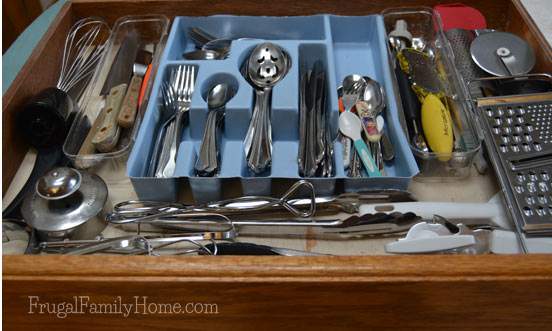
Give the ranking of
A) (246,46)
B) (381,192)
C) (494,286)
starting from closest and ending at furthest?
(494,286)
(381,192)
(246,46)

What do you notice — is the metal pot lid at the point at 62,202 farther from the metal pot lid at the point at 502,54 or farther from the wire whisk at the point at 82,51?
the metal pot lid at the point at 502,54

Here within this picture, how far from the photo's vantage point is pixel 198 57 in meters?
0.62

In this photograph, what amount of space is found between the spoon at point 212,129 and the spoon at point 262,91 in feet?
0.12

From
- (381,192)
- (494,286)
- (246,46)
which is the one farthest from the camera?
(246,46)

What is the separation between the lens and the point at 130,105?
53 cm

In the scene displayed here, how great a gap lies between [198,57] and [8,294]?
1.29 ft

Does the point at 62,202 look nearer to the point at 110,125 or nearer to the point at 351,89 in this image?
the point at 110,125

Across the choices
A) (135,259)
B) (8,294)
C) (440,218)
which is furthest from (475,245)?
(8,294)

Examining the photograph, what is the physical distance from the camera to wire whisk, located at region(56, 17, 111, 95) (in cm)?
60

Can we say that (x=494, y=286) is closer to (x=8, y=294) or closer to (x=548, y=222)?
(x=548, y=222)

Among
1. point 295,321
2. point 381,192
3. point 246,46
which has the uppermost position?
point 246,46

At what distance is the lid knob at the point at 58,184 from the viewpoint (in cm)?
41

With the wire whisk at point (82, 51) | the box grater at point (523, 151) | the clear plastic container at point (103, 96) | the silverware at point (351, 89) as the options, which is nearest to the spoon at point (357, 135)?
the silverware at point (351, 89)

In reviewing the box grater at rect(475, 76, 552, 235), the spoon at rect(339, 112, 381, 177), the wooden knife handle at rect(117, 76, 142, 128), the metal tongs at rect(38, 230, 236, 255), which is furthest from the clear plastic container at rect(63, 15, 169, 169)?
the box grater at rect(475, 76, 552, 235)
